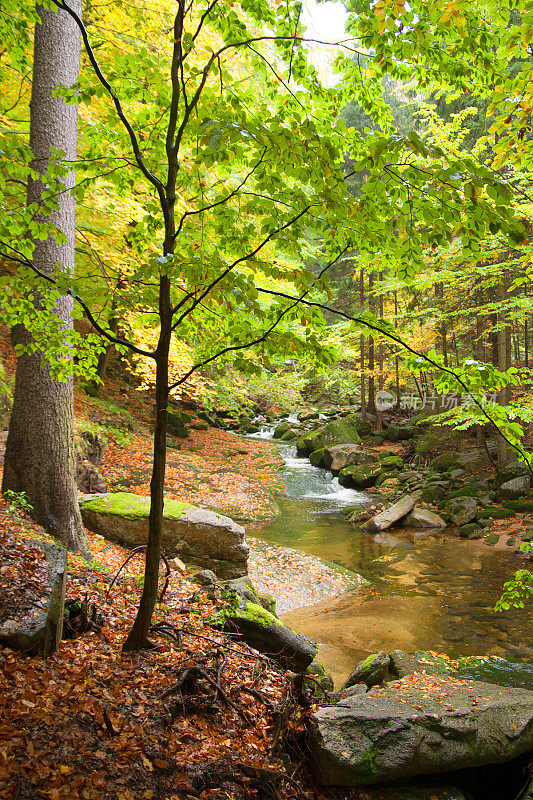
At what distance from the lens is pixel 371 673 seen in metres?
4.94

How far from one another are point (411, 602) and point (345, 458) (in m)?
9.48

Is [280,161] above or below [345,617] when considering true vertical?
above

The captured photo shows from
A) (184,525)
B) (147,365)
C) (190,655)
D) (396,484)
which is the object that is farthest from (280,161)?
(396,484)

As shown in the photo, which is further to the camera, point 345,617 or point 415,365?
point 345,617

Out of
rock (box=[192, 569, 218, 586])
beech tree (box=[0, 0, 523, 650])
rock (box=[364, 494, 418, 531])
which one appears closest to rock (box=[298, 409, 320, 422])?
rock (box=[364, 494, 418, 531])

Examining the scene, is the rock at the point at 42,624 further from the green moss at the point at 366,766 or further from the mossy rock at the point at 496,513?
the mossy rock at the point at 496,513

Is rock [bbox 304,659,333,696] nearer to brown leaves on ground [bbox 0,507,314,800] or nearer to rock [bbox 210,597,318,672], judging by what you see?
rock [bbox 210,597,318,672]

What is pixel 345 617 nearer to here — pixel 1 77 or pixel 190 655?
pixel 190 655

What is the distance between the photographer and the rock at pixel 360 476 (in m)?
15.4

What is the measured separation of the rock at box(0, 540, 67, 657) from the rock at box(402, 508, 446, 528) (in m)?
9.87

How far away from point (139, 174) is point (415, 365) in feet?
8.73

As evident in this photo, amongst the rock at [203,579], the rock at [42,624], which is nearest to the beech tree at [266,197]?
the rock at [42,624]

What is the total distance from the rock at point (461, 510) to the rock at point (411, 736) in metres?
7.79

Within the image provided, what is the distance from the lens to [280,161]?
257 centimetres
